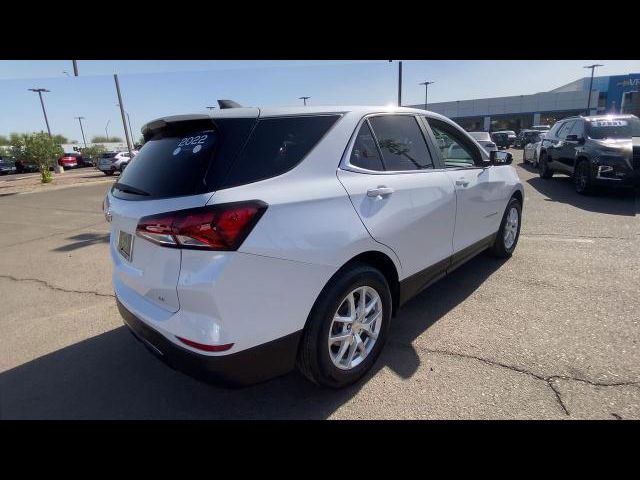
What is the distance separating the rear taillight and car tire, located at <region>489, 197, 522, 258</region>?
3.62 meters

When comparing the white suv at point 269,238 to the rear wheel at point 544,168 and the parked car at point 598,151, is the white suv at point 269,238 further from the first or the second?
the rear wheel at point 544,168

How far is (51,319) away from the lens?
3701mm

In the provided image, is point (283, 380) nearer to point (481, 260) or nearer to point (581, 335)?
point (581, 335)

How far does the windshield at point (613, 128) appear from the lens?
872cm

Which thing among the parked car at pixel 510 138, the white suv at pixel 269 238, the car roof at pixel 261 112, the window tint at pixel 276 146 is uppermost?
the car roof at pixel 261 112

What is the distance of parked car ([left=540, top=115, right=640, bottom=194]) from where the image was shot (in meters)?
7.71

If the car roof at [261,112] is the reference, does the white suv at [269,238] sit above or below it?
below

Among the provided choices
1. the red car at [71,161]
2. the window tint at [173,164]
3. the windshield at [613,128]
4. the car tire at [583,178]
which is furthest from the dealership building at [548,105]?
the window tint at [173,164]

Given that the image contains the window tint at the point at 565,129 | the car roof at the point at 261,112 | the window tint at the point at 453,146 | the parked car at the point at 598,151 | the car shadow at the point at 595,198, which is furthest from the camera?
the window tint at the point at 565,129

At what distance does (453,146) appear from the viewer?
12.5ft

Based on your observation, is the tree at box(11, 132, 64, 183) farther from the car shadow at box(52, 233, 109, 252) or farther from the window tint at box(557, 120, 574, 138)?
the window tint at box(557, 120, 574, 138)

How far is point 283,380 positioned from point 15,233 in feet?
26.2

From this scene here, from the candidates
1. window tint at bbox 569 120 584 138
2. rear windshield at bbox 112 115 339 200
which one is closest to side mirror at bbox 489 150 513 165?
rear windshield at bbox 112 115 339 200
